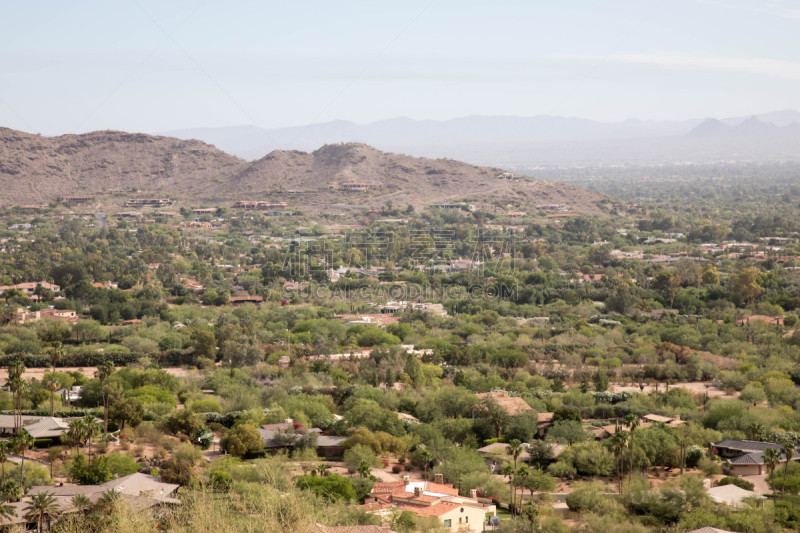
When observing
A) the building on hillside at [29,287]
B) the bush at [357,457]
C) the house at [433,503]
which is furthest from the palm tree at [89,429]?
the building on hillside at [29,287]

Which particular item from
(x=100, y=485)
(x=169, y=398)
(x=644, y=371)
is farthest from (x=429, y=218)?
(x=100, y=485)

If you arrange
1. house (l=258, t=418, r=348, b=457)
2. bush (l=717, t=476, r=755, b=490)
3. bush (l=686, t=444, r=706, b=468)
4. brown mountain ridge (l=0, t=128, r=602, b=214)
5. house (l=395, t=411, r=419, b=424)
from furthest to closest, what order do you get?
brown mountain ridge (l=0, t=128, r=602, b=214), house (l=395, t=411, r=419, b=424), house (l=258, t=418, r=348, b=457), bush (l=686, t=444, r=706, b=468), bush (l=717, t=476, r=755, b=490)

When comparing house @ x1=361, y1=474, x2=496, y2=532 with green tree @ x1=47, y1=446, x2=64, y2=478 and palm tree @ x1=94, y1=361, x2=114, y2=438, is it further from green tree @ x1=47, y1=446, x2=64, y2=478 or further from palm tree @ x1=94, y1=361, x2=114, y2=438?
palm tree @ x1=94, y1=361, x2=114, y2=438

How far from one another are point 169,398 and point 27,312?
2123 centimetres

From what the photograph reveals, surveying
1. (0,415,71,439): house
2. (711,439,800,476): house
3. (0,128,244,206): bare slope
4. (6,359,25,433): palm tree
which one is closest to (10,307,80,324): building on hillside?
(6,359,25,433): palm tree

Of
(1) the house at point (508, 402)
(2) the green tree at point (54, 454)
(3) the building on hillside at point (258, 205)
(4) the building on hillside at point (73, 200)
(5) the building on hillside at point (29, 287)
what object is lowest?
(2) the green tree at point (54, 454)

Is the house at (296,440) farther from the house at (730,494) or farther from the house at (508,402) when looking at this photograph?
the house at (730,494)

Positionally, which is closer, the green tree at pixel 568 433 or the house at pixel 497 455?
the house at pixel 497 455

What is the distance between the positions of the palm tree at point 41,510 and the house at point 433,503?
6.85 metres

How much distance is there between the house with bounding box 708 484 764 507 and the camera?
23533mm

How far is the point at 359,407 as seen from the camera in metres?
31.2

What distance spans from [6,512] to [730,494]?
1704 centimetres

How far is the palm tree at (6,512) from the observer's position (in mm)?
20094

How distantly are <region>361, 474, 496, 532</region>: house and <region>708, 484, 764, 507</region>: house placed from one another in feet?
18.5
